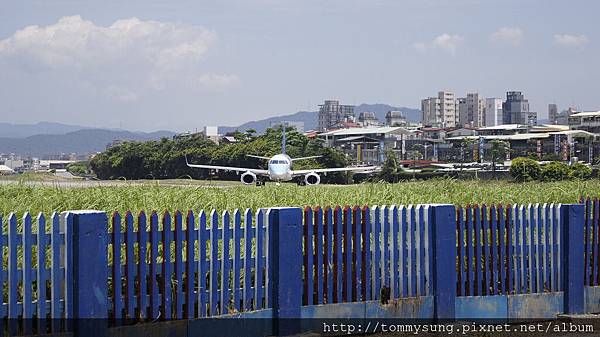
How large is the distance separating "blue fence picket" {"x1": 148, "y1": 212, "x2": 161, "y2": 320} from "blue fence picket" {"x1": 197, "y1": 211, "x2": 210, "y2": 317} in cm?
39

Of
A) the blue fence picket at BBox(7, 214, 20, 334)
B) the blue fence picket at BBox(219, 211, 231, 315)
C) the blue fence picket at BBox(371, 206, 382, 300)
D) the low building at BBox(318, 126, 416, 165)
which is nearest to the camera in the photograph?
the blue fence picket at BBox(7, 214, 20, 334)

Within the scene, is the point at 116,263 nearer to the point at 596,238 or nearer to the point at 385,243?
the point at 385,243

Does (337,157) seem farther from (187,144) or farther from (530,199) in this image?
(530,199)

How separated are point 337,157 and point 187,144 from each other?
20.5 m

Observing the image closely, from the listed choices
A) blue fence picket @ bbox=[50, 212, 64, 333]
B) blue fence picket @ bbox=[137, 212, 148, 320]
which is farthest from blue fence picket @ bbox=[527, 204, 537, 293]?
blue fence picket @ bbox=[50, 212, 64, 333]

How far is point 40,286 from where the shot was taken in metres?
7.45

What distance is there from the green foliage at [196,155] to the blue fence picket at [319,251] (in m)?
74.9

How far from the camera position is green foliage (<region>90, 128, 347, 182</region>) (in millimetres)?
98312

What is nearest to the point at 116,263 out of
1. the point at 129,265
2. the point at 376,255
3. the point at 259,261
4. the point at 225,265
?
the point at 129,265

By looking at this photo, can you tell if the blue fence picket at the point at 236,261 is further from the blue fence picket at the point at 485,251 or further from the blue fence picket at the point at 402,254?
the blue fence picket at the point at 485,251

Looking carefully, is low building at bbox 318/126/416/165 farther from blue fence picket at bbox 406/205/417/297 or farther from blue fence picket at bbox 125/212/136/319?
blue fence picket at bbox 125/212/136/319

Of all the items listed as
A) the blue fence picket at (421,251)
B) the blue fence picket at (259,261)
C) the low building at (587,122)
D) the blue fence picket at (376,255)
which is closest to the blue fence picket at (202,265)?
the blue fence picket at (259,261)

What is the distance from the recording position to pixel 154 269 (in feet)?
26.3

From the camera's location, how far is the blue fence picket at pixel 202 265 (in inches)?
327
